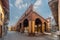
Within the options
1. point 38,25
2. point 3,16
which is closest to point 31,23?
point 38,25

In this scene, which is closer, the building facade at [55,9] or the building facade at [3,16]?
the building facade at [3,16]

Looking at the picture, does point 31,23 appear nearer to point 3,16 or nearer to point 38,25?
point 38,25

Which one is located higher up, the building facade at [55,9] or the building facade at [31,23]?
the building facade at [55,9]

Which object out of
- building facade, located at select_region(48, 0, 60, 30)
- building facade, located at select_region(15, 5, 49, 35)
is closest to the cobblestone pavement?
building facade, located at select_region(15, 5, 49, 35)

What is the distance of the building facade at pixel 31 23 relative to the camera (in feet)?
8.55

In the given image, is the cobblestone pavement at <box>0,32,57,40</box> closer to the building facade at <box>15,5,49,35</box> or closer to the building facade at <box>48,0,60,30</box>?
the building facade at <box>15,5,49,35</box>

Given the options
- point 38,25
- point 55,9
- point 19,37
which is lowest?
point 19,37

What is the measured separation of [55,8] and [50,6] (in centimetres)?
10

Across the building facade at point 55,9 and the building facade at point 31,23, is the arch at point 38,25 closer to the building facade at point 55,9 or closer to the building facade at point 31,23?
the building facade at point 31,23

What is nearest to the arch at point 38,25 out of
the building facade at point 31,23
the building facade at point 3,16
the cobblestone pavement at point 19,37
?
the building facade at point 31,23

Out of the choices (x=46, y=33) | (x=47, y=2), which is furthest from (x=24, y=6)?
(x=46, y=33)

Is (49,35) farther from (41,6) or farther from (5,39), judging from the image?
(5,39)

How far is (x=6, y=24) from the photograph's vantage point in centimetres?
261

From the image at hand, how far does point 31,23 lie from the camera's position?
2.63 m
